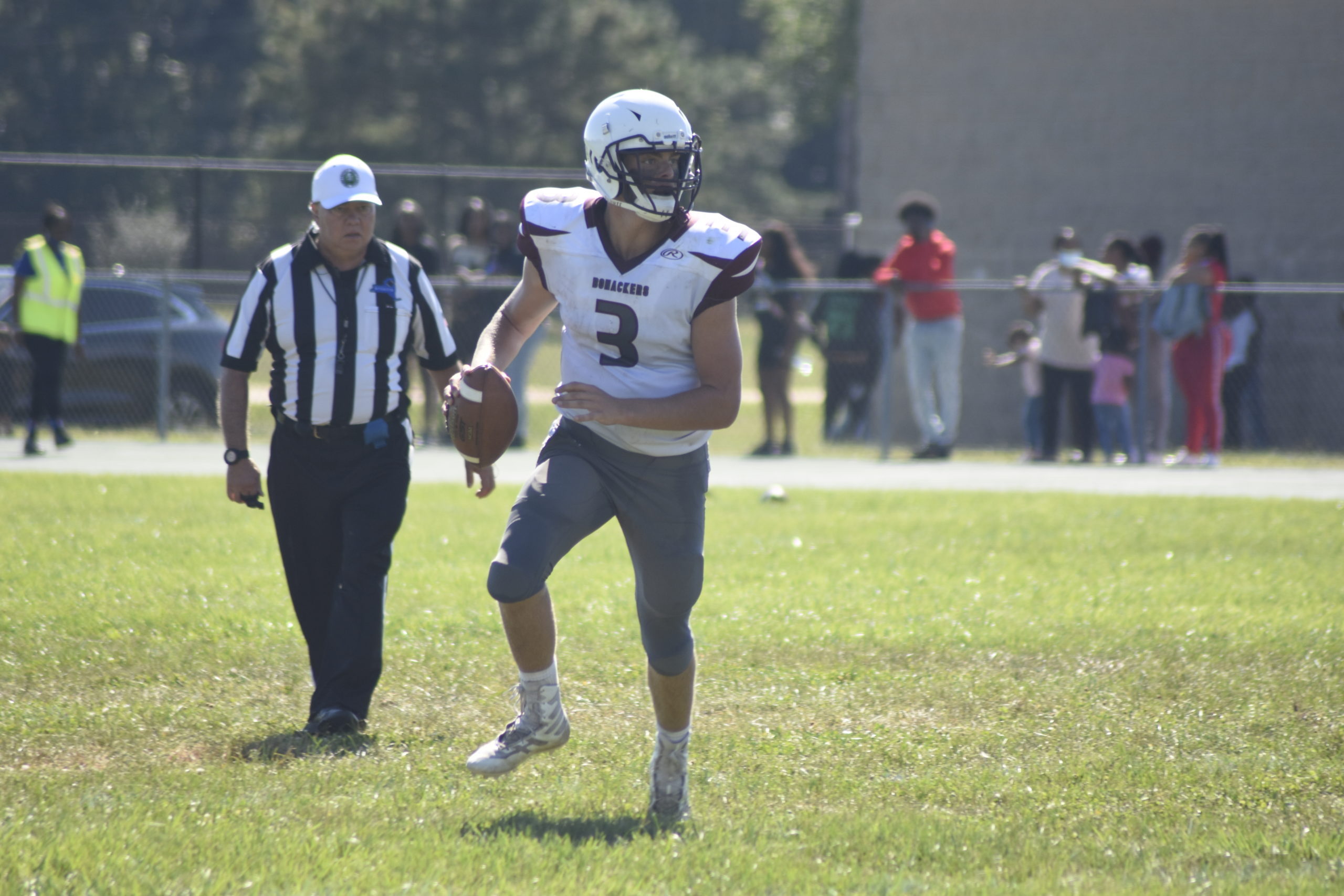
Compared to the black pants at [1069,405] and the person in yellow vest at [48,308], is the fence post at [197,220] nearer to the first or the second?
the person in yellow vest at [48,308]

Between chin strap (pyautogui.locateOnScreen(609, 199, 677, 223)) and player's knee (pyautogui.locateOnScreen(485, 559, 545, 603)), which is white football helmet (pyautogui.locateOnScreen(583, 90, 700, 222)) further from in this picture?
player's knee (pyautogui.locateOnScreen(485, 559, 545, 603))

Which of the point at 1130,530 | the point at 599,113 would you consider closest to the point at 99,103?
the point at 1130,530

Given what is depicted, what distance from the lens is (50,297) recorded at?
40.4 ft

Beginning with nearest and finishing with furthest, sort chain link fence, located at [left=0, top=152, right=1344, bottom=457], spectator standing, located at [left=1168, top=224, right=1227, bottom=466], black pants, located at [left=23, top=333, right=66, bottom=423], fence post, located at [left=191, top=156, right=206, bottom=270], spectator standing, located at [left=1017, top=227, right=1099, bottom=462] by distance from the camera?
black pants, located at [left=23, top=333, right=66, bottom=423] < spectator standing, located at [left=1168, top=224, right=1227, bottom=466] < spectator standing, located at [left=1017, top=227, right=1099, bottom=462] < chain link fence, located at [left=0, top=152, right=1344, bottom=457] < fence post, located at [left=191, top=156, right=206, bottom=270]

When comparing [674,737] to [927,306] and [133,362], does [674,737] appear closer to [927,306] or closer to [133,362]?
[927,306]

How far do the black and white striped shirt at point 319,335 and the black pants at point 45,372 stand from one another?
787 centimetres

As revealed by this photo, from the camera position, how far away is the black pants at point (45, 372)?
40.5ft

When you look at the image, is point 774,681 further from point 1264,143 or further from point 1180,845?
point 1264,143

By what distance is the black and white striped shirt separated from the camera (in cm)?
527

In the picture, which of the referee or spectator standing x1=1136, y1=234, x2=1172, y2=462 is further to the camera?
spectator standing x1=1136, y1=234, x2=1172, y2=462

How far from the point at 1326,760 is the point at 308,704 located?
3580 mm

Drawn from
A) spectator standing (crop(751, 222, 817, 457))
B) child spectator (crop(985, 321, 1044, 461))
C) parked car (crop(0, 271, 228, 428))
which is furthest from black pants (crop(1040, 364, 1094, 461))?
parked car (crop(0, 271, 228, 428))

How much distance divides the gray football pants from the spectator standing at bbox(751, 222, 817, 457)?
8873 millimetres

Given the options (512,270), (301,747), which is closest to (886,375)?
(512,270)
